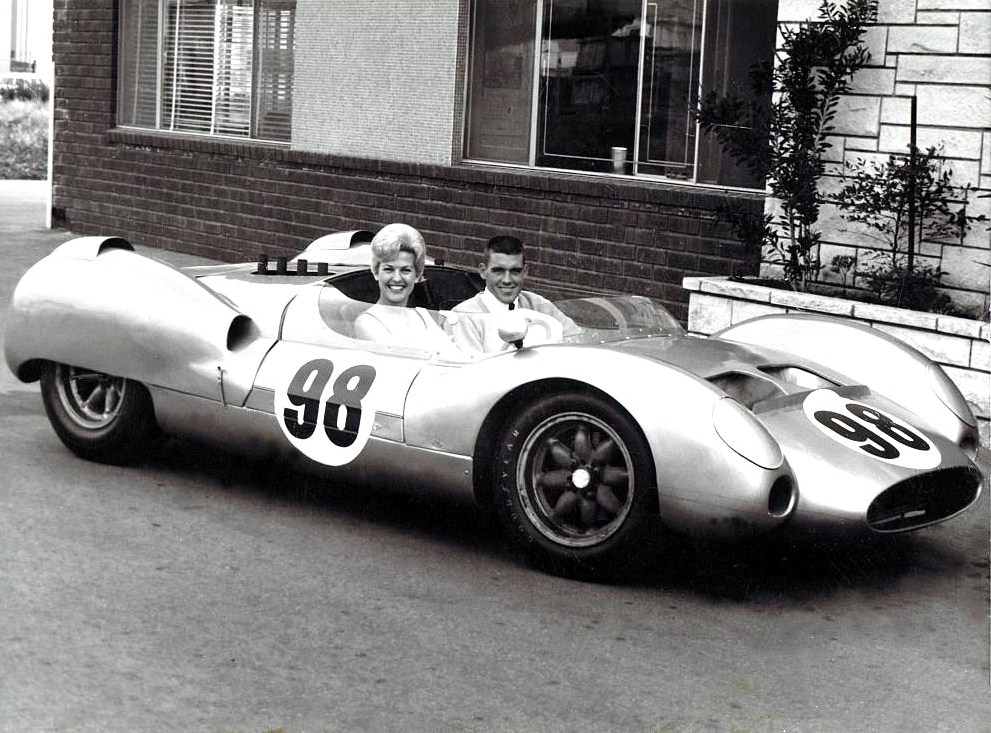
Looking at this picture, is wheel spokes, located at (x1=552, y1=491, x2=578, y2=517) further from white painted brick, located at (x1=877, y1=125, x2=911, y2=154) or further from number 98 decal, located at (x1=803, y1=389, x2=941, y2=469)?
white painted brick, located at (x1=877, y1=125, x2=911, y2=154)

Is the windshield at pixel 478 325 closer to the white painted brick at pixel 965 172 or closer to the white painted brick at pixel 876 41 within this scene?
the white painted brick at pixel 965 172

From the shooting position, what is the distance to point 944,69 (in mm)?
8133

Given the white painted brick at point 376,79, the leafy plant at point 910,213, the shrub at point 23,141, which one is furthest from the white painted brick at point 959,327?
the shrub at point 23,141

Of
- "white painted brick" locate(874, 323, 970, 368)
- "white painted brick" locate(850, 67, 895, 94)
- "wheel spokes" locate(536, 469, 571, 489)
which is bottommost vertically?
"wheel spokes" locate(536, 469, 571, 489)

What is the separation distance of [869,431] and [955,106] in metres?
3.86

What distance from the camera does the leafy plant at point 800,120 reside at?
8.30 meters

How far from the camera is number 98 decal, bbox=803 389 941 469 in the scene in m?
4.73

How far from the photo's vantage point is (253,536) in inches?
204

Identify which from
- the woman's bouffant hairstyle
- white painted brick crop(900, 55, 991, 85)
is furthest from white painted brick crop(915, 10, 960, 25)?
the woman's bouffant hairstyle

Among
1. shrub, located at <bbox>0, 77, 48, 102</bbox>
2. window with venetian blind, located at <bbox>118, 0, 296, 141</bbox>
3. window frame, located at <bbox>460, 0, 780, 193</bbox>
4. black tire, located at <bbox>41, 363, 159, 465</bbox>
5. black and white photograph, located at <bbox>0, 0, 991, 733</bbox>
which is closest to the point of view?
black and white photograph, located at <bbox>0, 0, 991, 733</bbox>

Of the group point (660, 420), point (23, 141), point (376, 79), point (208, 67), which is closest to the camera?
point (660, 420)

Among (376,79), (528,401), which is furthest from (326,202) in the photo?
(528,401)

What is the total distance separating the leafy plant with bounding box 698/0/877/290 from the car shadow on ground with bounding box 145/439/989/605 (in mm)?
3006

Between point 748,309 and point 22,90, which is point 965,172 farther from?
point 22,90
